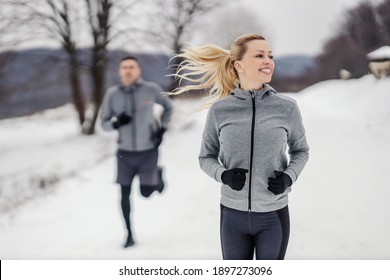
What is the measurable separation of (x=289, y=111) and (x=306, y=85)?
1160 mm

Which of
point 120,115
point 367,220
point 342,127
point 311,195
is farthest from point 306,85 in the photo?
point 120,115

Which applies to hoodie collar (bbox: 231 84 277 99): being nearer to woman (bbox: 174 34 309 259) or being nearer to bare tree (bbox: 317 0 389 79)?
woman (bbox: 174 34 309 259)

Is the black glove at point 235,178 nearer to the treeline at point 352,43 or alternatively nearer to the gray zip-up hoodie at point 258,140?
the gray zip-up hoodie at point 258,140

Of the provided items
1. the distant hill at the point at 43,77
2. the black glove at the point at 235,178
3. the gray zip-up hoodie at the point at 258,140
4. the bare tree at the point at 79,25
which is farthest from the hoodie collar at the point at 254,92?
the bare tree at the point at 79,25

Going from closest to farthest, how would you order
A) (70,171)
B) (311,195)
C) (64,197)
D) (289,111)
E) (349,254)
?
(289,111)
(349,254)
(311,195)
(64,197)
(70,171)

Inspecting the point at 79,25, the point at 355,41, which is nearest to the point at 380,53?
the point at 355,41

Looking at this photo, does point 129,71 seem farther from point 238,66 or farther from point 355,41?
point 355,41

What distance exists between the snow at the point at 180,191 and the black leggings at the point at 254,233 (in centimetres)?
78

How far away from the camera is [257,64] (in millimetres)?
1269

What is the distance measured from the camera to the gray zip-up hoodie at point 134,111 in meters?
2.08

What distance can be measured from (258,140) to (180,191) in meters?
1.34

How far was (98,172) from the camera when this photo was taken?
8.62 feet

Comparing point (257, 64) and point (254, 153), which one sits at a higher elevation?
point (257, 64)
